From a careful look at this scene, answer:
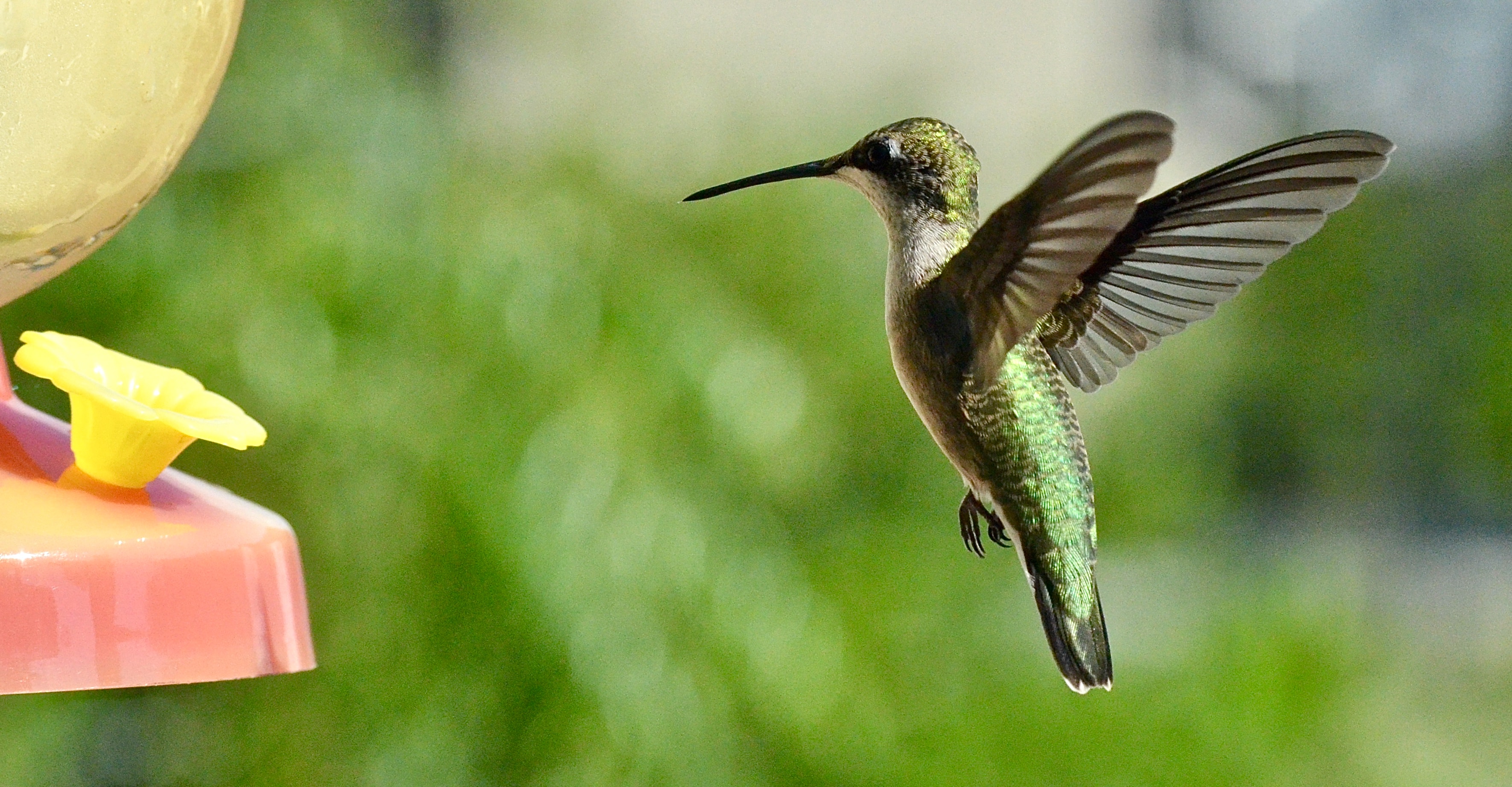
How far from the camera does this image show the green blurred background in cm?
226

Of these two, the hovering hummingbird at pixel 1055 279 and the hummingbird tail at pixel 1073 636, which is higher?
the hovering hummingbird at pixel 1055 279

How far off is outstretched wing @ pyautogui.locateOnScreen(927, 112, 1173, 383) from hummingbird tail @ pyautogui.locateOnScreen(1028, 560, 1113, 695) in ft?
0.36

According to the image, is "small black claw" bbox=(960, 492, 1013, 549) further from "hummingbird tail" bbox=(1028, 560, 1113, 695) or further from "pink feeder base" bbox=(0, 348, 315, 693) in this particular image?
"pink feeder base" bbox=(0, 348, 315, 693)

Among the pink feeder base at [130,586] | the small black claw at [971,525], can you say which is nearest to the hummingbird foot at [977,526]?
the small black claw at [971,525]

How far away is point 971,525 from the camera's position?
Answer: 782 mm

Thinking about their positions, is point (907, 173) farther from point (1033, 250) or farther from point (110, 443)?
point (110, 443)

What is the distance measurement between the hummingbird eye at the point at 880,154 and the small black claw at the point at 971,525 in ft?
0.66

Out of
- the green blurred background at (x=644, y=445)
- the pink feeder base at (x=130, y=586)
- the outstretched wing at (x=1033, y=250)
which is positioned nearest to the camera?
the outstretched wing at (x=1033, y=250)

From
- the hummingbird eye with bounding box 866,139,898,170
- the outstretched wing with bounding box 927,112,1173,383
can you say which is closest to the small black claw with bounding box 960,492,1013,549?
the outstretched wing with bounding box 927,112,1173,383

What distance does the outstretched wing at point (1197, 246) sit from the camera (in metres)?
0.67

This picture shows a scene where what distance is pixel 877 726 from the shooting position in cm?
260

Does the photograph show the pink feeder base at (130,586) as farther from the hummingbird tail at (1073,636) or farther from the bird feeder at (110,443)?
the hummingbird tail at (1073,636)

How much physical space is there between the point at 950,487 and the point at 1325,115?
8.26 ft

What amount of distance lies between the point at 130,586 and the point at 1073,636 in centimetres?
46
